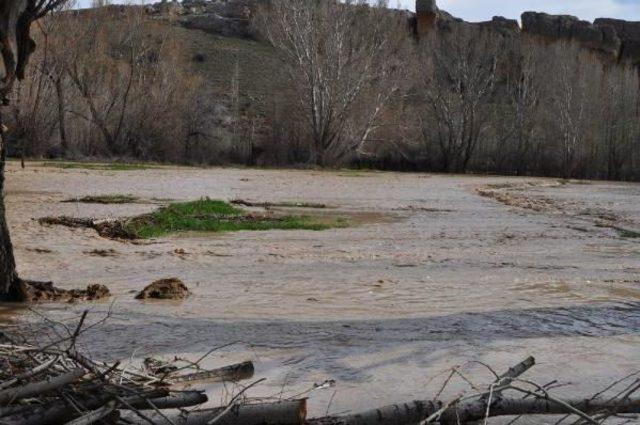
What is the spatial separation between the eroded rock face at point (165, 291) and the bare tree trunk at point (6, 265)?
116 cm

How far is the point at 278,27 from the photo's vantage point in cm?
5231

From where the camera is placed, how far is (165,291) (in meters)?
8.82

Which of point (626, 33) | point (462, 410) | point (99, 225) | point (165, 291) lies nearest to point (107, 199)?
point (99, 225)

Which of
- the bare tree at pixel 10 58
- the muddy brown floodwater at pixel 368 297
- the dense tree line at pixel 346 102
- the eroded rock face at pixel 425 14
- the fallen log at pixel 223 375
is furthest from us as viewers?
the eroded rock face at pixel 425 14

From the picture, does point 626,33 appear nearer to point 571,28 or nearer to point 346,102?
point 571,28

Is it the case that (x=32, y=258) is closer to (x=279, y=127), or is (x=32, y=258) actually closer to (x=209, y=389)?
(x=209, y=389)

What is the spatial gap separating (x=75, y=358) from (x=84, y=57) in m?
47.5

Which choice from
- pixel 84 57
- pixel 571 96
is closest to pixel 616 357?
pixel 84 57

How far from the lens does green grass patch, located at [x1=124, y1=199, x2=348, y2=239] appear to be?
47.1 feet

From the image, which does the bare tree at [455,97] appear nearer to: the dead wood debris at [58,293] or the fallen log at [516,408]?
the dead wood debris at [58,293]

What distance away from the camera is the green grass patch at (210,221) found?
14367 mm

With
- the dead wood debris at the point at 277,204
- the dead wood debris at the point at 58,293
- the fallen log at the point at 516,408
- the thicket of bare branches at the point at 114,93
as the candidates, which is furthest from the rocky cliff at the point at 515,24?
the fallen log at the point at 516,408

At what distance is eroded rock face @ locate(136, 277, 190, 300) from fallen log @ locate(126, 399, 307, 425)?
488 centimetres

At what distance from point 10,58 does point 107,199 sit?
10.6 metres
